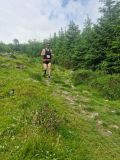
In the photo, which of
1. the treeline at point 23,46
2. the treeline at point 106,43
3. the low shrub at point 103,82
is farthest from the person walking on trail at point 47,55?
the treeline at point 23,46

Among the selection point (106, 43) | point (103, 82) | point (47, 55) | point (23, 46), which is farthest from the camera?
point (23, 46)

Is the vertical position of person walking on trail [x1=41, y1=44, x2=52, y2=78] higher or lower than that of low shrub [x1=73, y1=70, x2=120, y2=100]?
higher

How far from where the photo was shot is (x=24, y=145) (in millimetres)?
8000

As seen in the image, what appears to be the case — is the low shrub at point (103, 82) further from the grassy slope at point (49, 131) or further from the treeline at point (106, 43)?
the grassy slope at point (49, 131)

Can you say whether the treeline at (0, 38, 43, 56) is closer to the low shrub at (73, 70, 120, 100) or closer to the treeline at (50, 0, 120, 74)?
the treeline at (50, 0, 120, 74)

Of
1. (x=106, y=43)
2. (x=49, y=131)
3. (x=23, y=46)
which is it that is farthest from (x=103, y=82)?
(x=23, y=46)

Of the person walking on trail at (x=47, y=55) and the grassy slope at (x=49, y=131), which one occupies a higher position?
the person walking on trail at (x=47, y=55)

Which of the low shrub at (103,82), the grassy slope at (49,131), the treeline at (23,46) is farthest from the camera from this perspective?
the treeline at (23,46)

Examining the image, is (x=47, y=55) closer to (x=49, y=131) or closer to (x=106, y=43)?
(x=106, y=43)

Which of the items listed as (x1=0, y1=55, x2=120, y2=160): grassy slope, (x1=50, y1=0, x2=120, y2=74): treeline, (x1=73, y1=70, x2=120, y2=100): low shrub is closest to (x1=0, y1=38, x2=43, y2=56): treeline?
(x1=50, y1=0, x2=120, y2=74): treeline

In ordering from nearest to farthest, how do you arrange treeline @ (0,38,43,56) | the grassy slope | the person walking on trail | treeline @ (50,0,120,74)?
the grassy slope, the person walking on trail, treeline @ (50,0,120,74), treeline @ (0,38,43,56)

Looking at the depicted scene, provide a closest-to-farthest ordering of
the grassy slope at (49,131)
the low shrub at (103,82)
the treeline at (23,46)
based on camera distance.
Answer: the grassy slope at (49,131) → the low shrub at (103,82) → the treeline at (23,46)

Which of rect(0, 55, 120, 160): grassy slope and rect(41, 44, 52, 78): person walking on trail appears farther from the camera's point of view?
rect(41, 44, 52, 78): person walking on trail

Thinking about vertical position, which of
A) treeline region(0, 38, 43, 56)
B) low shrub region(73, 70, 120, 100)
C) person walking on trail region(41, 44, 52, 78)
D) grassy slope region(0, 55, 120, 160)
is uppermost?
person walking on trail region(41, 44, 52, 78)
